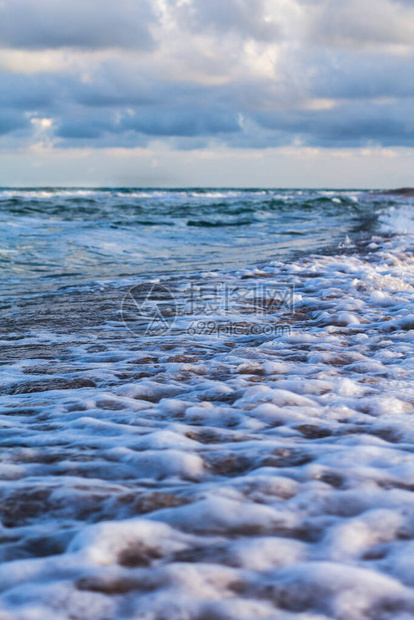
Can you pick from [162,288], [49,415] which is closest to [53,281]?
[162,288]

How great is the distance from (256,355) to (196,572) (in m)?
2.17

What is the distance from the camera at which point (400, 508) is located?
175 cm

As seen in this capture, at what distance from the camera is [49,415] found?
8.75 ft

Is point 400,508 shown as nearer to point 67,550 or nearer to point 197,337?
point 67,550

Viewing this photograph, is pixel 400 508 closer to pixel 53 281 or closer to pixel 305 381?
pixel 305 381

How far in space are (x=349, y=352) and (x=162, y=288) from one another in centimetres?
347

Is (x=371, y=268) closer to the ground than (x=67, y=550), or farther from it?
farther from it

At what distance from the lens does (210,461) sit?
2107 millimetres

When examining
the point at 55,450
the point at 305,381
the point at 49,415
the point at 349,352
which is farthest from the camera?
the point at 349,352

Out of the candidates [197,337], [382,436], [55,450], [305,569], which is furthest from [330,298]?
[305,569]

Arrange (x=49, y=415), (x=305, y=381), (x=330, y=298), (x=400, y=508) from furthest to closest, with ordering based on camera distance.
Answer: (x=330, y=298) → (x=305, y=381) → (x=49, y=415) → (x=400, y=508)

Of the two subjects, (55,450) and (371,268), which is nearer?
(55,450)

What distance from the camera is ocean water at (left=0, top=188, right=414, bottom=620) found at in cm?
142

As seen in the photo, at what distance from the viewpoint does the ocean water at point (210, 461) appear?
1.42 meters
